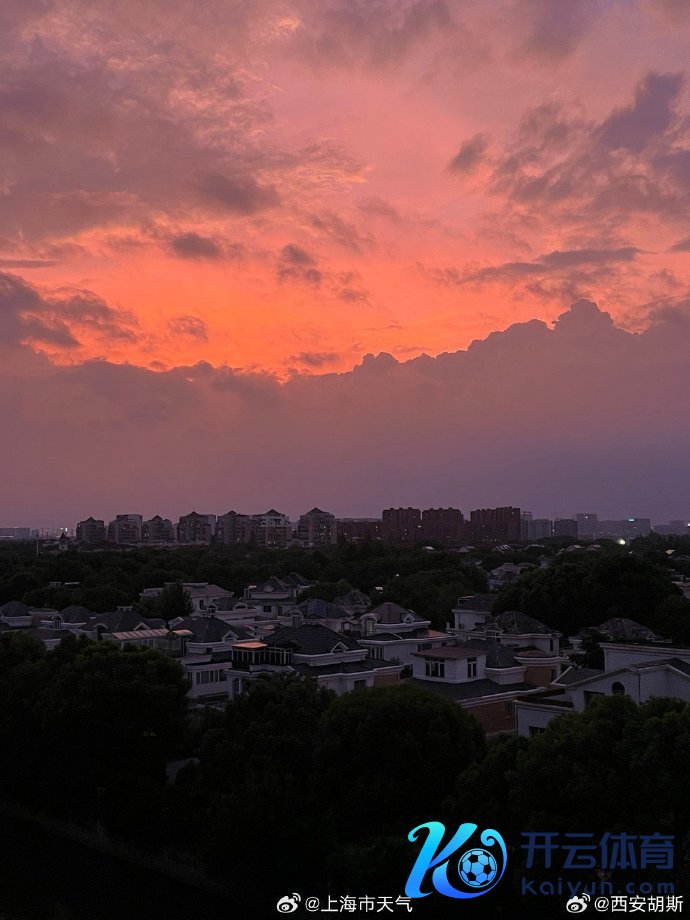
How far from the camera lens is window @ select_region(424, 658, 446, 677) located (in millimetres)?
22047

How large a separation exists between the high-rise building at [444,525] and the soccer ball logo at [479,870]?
11672cm

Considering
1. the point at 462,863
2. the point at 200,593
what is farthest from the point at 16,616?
the point at 462,863

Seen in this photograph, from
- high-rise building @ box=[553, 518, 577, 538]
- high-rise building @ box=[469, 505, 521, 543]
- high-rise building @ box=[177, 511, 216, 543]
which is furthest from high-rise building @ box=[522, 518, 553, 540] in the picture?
high-rise building @ box=[177, 511, 216, 543]

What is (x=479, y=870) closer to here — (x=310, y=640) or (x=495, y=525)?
(x=310, y=640)

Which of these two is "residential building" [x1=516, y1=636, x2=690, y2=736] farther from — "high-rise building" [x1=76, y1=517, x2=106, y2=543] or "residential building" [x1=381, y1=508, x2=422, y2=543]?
"high-rise building" [x1=76, y1=517, x2=106, y2=543]

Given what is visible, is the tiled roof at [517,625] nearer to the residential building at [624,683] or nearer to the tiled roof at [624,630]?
the tiled roof at [624,630]

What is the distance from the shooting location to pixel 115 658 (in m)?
18.8

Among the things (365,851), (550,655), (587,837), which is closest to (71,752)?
(365,851)

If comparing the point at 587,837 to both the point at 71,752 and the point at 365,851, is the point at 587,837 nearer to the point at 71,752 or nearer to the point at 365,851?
the point at 365,851

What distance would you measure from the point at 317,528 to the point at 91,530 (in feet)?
120

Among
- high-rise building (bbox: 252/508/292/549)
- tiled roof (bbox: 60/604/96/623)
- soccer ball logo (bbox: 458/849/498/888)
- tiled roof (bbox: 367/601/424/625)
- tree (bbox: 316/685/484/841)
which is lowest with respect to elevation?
soccer ball logo (bbox: 458/849/498/888)

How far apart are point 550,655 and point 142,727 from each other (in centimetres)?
1224

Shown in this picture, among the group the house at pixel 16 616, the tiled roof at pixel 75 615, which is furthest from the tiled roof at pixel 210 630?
the house at pixel 16 616

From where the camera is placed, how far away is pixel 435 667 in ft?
72.9
